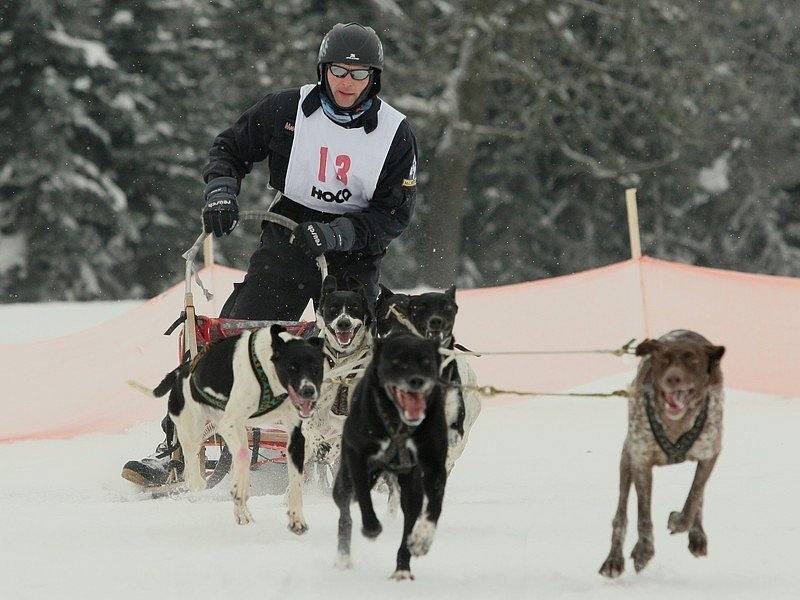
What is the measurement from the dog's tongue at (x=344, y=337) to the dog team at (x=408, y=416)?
425mm

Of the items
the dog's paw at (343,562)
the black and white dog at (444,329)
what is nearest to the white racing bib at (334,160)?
the black and white dog at (444,329)

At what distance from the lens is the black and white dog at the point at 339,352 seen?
5.12 m

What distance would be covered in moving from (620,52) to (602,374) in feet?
49.0

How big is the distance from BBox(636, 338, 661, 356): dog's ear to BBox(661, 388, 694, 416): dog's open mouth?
0.11 metres

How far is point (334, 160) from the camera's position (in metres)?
5.41

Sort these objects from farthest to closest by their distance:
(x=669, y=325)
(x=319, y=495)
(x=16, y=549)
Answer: (x=669, y=325), (x=319, y=495), (x=16, y=549)

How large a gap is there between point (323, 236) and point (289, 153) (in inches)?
17.5

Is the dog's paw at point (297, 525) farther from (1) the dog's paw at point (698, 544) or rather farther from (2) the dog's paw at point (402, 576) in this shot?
(1) the dog's paw at point (698, 544)

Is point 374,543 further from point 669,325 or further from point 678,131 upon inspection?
point 678,131

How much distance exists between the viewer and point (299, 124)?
5.40 metres

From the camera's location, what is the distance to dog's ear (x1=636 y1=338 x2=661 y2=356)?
3.75 m

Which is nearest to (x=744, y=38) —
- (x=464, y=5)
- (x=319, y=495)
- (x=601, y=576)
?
(x=464, y=5)

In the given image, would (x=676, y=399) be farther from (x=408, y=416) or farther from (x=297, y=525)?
(x=297, y=525)

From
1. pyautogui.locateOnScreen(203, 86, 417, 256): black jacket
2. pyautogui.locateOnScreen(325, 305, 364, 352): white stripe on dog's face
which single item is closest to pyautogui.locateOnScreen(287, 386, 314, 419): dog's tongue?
pyautogui.locateOnScreen(325, 305, 364, 352): white stripe on dog's face
